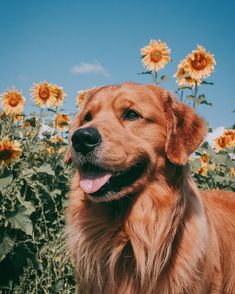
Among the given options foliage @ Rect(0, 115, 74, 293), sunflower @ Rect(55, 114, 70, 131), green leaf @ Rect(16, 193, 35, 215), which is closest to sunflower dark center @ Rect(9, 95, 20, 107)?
foliage @ Rect(0, 115, 74, 293)

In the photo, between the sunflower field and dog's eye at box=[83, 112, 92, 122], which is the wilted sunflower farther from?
dog's eye at box=[83, 112, 92, 122]

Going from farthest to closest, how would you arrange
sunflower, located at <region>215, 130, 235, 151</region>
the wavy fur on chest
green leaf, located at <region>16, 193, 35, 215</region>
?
sunflower, located at <region>215, 130, 235, 151</region>, green leaf, located at <region>16, 193, 35, 215</region>, the wavy fur on chest

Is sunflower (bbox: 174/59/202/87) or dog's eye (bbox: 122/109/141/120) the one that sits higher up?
sunflower (bbox: 174/59/202/87)

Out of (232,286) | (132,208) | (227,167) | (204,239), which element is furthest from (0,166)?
(227,167)

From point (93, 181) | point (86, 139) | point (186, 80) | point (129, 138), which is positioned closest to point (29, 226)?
point (93, 181)

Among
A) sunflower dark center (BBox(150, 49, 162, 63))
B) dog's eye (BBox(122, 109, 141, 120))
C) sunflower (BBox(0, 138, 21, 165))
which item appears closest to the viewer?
dog's eye (BBox(122, 109, 141, 120))

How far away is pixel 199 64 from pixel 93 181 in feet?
8.18

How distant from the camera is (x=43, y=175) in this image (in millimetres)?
5359

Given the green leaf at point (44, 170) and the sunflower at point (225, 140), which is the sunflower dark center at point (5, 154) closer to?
the green leaf at point (44, 170)

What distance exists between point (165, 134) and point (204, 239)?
0.86 meters

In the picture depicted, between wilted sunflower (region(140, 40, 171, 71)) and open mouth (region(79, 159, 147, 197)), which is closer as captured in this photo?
open mouth (region(79, 159, 147, 197))

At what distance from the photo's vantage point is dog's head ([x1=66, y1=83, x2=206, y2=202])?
361 cm

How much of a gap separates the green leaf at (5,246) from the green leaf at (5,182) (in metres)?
0.45

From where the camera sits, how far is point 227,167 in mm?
6449
